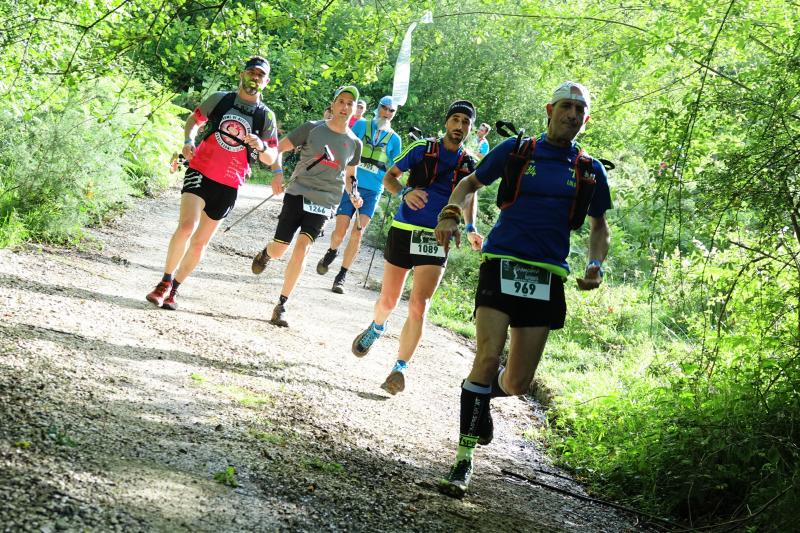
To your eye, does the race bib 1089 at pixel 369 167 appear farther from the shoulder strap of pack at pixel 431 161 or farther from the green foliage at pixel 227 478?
the green foliage at pixel 227 478

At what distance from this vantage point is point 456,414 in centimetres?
708

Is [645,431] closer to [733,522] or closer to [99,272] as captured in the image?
[733,522]

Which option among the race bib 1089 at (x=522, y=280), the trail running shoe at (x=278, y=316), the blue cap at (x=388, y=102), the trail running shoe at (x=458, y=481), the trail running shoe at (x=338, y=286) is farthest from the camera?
the trail running shoe at (x=338, y=286)

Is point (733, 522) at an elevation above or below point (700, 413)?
below

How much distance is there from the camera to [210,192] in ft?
24.1

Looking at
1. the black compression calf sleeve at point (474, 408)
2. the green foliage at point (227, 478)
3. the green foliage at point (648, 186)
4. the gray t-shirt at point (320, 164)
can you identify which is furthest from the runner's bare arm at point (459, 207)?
the gray t-shirt at point (320, 164)

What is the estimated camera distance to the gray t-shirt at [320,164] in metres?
8.16

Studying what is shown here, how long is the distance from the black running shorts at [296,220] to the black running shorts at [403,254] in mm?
1666

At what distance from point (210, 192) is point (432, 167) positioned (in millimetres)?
2167

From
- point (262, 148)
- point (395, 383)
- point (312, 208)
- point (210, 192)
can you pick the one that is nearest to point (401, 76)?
point (312, 208)

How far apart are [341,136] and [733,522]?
5.28 metres

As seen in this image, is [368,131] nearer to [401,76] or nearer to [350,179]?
[401,76]

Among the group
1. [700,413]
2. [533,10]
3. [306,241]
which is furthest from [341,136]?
[700,413]

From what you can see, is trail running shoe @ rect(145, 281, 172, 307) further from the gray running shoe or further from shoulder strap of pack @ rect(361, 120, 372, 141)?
shoulder strap of pack @ rect(361, 120, 372, 141)
